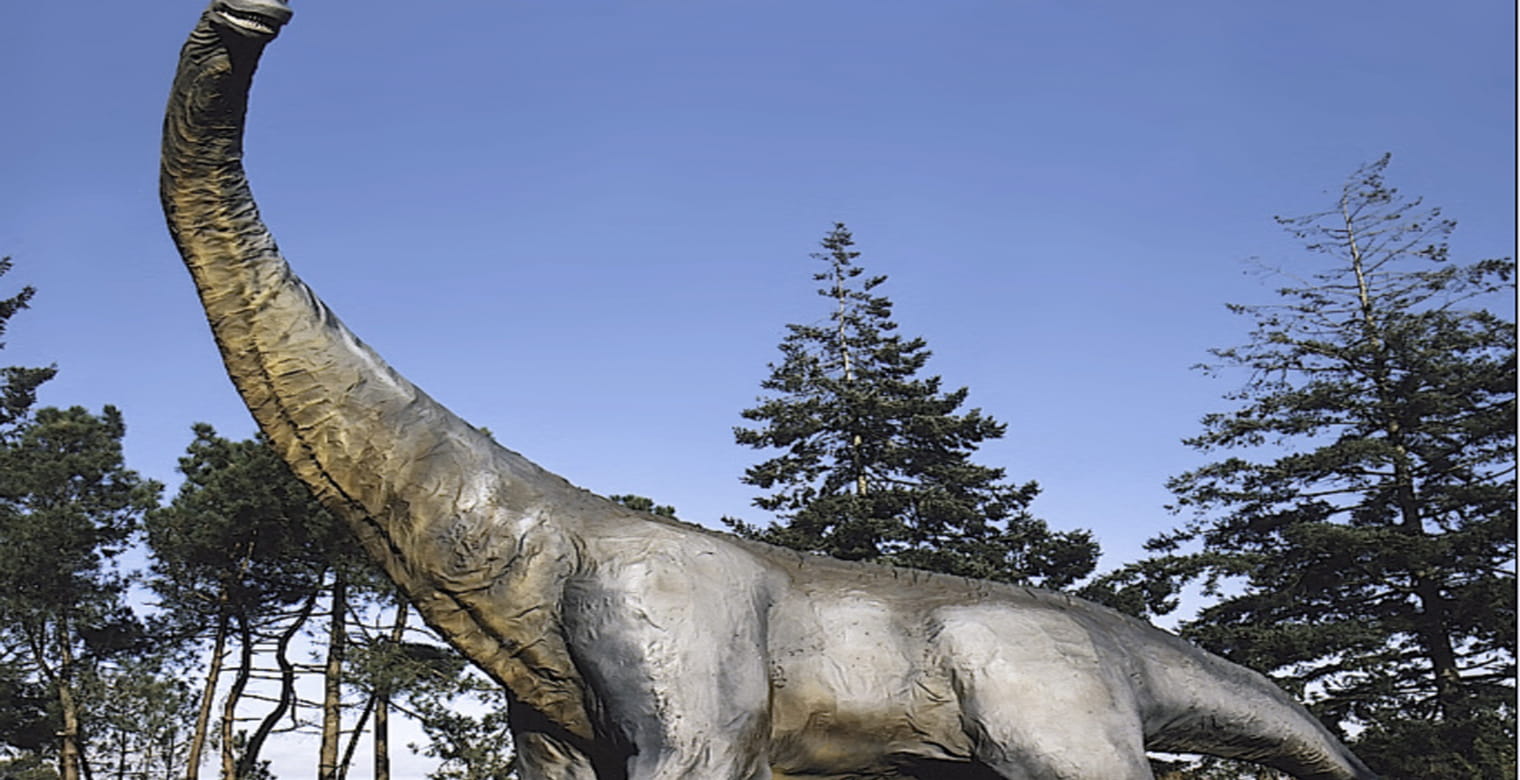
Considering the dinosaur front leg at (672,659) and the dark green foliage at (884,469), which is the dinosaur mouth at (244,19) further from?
the dark green foliage at (884,469)

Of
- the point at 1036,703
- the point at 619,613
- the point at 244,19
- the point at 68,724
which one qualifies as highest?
the point at 68,724

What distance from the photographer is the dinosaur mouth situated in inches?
135

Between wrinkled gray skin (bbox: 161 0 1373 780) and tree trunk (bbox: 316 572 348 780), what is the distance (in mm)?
19125

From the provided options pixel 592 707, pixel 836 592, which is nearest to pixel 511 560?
pixel 592 707

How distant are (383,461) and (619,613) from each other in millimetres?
857

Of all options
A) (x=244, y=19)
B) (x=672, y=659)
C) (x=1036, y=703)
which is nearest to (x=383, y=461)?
(x=672, y=659)

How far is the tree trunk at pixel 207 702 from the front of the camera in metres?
22.2

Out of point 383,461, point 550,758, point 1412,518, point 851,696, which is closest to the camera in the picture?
point 383,461

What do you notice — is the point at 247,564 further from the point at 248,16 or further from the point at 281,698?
the point at 248,16

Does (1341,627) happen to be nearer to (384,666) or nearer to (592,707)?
(384,666)

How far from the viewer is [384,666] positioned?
21516 millimetres

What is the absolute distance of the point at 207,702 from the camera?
2316cm

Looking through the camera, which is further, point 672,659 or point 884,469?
point 884,469

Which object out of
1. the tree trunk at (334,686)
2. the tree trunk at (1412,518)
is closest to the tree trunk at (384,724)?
the tree trunk at (334,686)
